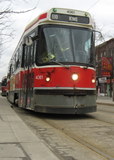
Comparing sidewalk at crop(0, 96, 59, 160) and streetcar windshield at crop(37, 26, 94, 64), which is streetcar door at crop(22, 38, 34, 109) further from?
sidewalk at crop(0, 96, 59, 160)

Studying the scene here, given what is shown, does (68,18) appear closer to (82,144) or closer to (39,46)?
(39,46)

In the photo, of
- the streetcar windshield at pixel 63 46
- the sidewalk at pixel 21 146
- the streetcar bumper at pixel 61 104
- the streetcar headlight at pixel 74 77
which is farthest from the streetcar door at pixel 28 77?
the sidewalk at pixel 21 146

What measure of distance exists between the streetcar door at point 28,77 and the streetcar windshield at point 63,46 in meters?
0.86

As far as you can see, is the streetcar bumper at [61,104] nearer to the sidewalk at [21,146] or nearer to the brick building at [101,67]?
the sidewalk at [21,146]

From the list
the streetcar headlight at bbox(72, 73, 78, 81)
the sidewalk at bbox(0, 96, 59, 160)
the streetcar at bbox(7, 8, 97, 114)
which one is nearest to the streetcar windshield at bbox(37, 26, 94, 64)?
the streetcar at bbox(7, 8, 97, 114)

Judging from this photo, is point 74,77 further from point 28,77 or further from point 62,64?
point 28,77

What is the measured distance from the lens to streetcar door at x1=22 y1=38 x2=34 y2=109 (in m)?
11.8

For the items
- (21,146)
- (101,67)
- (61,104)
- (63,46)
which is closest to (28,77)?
(63,46)

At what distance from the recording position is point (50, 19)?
37.4ft

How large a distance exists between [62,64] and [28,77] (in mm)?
1920

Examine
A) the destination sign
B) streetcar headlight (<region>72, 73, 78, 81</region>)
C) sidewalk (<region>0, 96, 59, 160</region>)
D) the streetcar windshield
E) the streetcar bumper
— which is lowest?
sidewalk (<region>0, 96, 59, 160</region>)

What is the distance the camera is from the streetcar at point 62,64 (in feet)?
35.3

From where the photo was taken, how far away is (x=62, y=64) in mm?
10867

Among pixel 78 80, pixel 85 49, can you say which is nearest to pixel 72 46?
pixel 85 49
